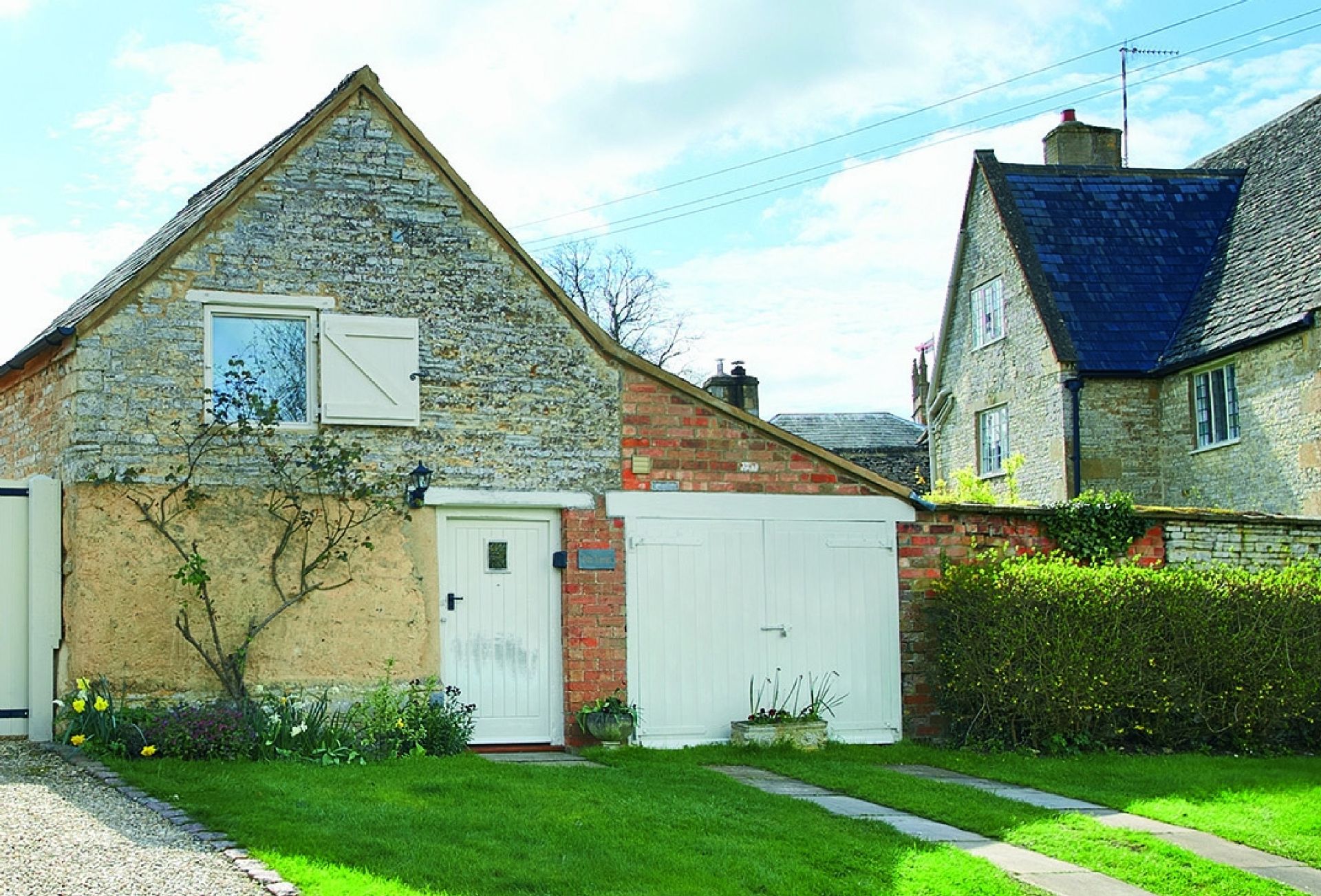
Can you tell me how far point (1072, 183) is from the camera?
25.8m

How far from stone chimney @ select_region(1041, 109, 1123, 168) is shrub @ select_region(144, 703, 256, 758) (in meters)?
20.4

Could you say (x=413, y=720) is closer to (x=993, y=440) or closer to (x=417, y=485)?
(x=417, y=485)

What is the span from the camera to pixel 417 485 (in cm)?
1319

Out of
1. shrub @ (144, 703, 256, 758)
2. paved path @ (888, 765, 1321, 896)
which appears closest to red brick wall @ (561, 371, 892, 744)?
paved path @ (888, 765, 1321, 896)

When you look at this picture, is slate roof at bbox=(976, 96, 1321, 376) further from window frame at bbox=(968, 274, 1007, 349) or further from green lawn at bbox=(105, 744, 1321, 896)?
green lawn at bbox=(105, 744, 1321, 896)

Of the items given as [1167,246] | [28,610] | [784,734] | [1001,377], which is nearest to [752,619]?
[784,734]

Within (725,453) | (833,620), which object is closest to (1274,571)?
Result: (833,620)

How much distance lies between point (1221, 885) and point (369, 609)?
296 inches

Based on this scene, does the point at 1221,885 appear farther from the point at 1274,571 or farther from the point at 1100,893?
the point at 1274,571

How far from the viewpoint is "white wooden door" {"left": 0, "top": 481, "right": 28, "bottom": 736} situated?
475 inches

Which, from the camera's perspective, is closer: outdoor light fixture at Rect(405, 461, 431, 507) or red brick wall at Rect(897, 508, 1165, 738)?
outdoor light fixture at Rect(405, 461, 431, 507)

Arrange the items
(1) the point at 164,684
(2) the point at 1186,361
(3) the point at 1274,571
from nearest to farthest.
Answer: (1) the point at 164,684, (3) the point at 1274,571, (2) the point at 1186,361

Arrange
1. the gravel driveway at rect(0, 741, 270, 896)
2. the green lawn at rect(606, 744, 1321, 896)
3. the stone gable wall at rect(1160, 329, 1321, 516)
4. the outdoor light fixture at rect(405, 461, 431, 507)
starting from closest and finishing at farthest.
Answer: the gravel driveway at rect(0, 741, 270, 896) < the green lawn at rect(606, 744, 1321, 896) < the outdoor light fixture at rect(405, 461, 431, 507) < the stone gable wall at rect(1160, 329, 1321, 516)

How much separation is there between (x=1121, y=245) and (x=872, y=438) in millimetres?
14270
